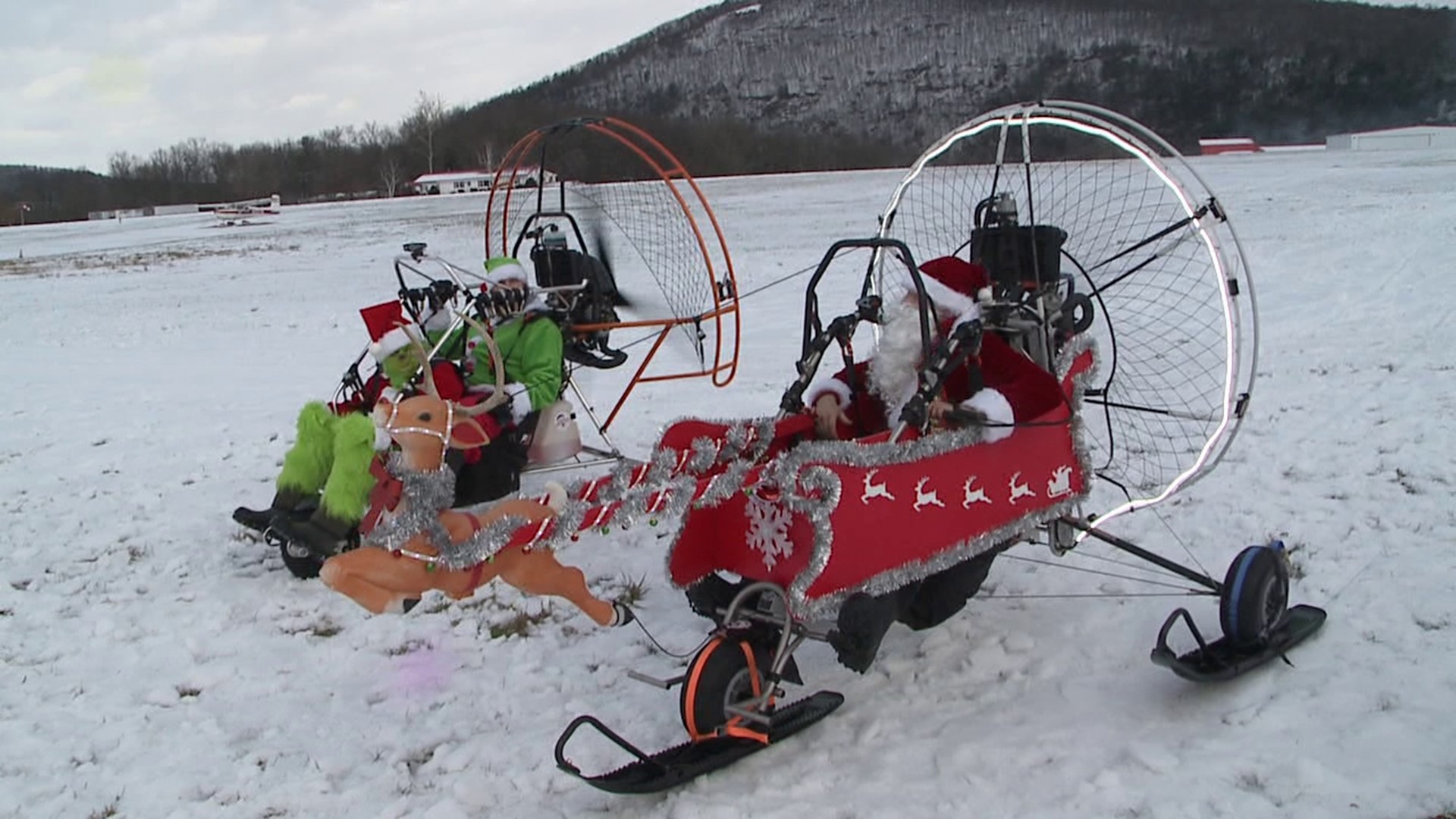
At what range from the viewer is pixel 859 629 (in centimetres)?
374

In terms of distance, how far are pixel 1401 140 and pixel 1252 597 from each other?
60435mm

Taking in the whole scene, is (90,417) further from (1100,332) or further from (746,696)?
(1100,332)

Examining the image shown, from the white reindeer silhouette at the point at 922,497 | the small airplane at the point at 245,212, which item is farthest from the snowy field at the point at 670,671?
the small airplane at the point at 245,212

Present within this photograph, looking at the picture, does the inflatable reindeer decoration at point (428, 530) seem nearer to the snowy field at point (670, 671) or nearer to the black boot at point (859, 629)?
the snowy field at point (670, 671)

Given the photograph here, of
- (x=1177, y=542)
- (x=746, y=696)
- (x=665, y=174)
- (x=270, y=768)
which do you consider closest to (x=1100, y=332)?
(x=1177, y=542)

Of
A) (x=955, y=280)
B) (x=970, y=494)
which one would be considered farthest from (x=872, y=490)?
(x=955, y=280)

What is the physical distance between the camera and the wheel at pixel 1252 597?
4.31 meters

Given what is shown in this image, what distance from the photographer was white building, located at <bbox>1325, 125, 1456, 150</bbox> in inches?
2042

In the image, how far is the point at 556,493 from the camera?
3.46 meters

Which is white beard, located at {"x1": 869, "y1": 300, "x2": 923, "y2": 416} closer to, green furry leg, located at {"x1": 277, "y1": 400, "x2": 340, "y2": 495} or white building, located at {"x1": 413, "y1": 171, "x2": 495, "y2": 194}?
green furry leg, located at {"x1": 277, "y1": 400, "x2": 340, "y2": 495}

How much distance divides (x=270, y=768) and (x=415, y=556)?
1.40 metres

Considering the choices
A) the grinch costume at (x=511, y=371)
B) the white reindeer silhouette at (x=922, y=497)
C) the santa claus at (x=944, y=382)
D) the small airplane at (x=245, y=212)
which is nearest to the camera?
the white reindeer silhouette at (x=922, y=497)

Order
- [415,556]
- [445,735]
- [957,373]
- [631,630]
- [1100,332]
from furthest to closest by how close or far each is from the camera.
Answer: [1100,332]
[631,630]
[957,373]
[445,735]
[415,556]

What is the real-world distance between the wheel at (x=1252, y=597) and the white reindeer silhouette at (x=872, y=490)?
5.34 ft
